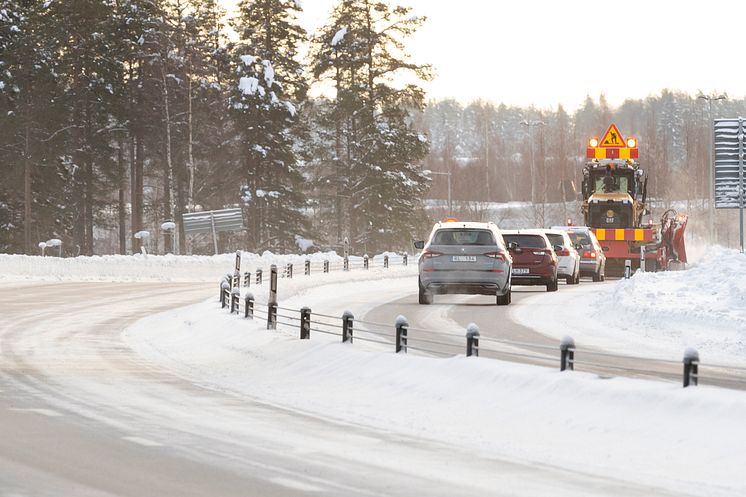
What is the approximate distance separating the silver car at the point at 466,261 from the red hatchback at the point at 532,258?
4.32 meters

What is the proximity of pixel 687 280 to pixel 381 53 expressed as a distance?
51.4m

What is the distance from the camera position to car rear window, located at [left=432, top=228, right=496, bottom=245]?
28.9 meters

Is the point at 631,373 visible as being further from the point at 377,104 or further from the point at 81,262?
the point at 377,104

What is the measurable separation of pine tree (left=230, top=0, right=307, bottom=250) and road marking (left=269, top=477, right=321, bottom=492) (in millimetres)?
67108

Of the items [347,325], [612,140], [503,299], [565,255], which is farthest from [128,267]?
[347,325]

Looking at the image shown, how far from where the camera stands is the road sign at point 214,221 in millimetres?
65500

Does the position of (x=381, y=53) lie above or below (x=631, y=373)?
above

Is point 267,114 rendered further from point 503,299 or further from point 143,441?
point 143,441

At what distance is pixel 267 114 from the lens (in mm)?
77250

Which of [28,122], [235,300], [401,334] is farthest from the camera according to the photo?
[28,122]

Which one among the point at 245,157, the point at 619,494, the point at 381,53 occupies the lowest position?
the point at 619,494

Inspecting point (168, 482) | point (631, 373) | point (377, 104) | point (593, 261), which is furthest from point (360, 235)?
point (168, 482)

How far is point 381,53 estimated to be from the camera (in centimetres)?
7988

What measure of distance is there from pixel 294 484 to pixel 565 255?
3072 cm
